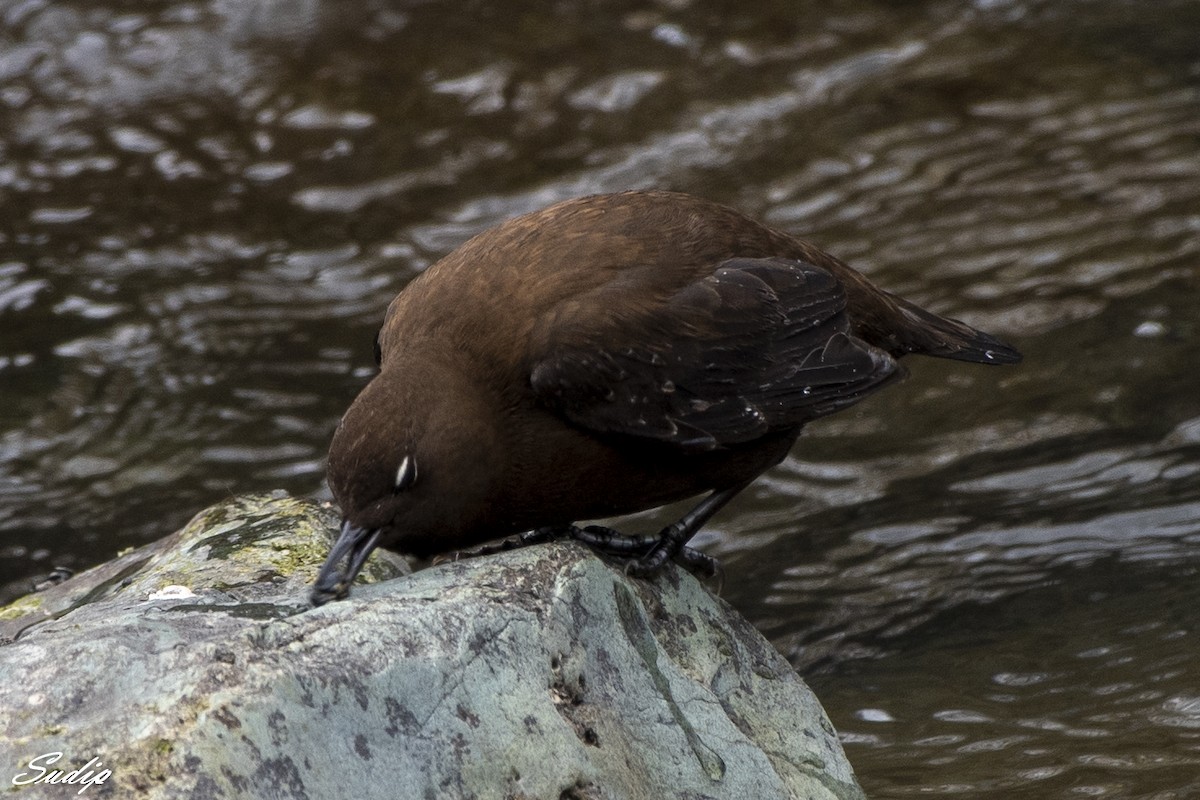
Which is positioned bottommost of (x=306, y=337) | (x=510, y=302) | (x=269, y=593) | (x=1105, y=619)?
(x=1105, y=619)

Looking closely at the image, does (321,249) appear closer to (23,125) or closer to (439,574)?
(23,125)

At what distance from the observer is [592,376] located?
4145 mm

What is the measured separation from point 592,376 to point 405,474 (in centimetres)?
58

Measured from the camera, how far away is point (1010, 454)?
22.4 feet

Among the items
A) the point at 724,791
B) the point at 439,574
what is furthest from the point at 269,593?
the point at 724,791

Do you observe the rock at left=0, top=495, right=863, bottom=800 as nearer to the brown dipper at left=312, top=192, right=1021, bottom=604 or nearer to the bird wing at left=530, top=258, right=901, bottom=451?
the brown dipper at left=312, top=192, right=1021, bottom=604

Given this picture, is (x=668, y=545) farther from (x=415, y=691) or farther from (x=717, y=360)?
(x=415, y=691)

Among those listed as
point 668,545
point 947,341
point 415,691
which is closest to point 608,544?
point 668,545

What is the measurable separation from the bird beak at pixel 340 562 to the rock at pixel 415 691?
0.26 ft

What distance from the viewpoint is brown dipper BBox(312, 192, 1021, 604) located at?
395 cm

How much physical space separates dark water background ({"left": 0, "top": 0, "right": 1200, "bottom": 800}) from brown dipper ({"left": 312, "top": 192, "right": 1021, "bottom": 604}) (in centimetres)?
117

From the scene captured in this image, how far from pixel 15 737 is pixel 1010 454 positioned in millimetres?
4827
